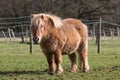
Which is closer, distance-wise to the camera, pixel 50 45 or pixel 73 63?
pixel 50 45

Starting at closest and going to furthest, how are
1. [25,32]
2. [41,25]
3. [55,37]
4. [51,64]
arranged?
[41,25], [55,37], [51,64], [25,32]

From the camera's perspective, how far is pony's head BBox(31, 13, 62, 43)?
854 centimetres

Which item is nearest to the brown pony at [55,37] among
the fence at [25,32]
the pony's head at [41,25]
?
the pony's head at [41,25]

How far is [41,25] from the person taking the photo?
8750mm

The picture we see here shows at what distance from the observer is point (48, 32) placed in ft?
29.7

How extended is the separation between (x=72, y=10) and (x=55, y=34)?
137ft

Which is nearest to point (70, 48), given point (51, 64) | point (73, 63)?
point (51, 64)

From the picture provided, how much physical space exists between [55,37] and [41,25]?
1.95 feet

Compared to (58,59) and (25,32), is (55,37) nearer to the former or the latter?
(58,59)

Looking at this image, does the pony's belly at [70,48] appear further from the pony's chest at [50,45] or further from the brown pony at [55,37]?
the pony's chest at [50,45]

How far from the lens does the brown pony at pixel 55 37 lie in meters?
8.72

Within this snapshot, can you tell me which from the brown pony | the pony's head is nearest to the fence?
the brown pony

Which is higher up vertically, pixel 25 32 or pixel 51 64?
pixel 51 64

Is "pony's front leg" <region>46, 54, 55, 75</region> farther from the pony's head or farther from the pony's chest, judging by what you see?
the pony's head
